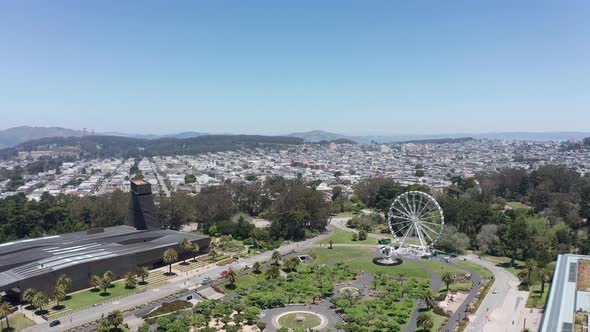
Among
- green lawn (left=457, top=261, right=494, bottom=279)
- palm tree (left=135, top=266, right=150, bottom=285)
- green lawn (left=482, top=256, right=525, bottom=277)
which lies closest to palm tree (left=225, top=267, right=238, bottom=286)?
palm tree (left=135, top=266, right=150, bottom=285)

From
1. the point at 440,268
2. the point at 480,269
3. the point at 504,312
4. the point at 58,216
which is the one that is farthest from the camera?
the point at 58,216

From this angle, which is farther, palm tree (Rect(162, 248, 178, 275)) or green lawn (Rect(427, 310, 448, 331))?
palm tree (Rect(162, 248, 178, 275))

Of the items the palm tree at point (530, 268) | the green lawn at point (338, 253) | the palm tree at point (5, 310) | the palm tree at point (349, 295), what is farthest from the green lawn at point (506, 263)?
the palm tree at point (5, 310)

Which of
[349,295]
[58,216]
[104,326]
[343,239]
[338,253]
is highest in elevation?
[58,216]

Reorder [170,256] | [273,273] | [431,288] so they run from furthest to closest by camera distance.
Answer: [170,256] < [273,273] < [431,288]

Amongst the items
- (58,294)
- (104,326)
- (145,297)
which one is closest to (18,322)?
(58,294)

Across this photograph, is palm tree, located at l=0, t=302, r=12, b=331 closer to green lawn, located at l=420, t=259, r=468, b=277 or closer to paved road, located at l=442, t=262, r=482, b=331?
paved road, located at l=442, t=262, r=482, b=331

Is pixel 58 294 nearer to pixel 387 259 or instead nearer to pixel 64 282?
pixel 64 282
